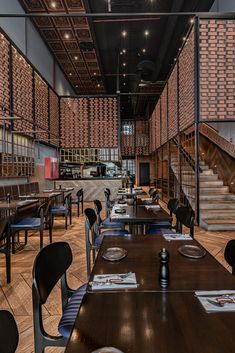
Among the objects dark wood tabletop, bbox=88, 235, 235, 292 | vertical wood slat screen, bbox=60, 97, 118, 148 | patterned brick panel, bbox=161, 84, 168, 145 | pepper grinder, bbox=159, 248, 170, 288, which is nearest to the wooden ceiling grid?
vertical wood slat screen, bbox=60, 97, 118, 148

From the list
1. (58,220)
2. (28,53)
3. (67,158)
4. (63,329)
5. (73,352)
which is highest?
(28,53)

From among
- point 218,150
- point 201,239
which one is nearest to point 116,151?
point 218,150

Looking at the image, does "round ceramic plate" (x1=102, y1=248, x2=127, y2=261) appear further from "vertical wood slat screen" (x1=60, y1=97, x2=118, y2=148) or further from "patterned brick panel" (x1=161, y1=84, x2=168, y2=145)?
"vertical wood slat screen" (x1=60, y1=97, x2=118, y2=148)

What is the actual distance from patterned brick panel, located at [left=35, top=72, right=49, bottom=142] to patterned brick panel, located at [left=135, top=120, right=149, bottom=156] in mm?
8410

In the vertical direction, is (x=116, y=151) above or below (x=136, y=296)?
above

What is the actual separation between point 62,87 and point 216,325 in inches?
491

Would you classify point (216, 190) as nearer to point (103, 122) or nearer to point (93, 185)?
point (93, 185)

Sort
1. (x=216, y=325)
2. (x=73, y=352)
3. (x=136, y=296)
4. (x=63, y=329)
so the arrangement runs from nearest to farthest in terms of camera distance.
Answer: (x=73, y=352) < (x=216, y=325) < (x=136, y=296) < (x=63, y=329)

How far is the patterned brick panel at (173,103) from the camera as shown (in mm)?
7617

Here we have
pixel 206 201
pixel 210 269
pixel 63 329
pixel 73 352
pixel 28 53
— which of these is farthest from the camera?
pixel 28 53

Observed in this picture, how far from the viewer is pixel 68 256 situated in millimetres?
1718

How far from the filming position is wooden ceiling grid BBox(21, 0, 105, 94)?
7.39 m

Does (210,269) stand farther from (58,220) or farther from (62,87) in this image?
(62,87)

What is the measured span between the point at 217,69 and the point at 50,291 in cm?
571
